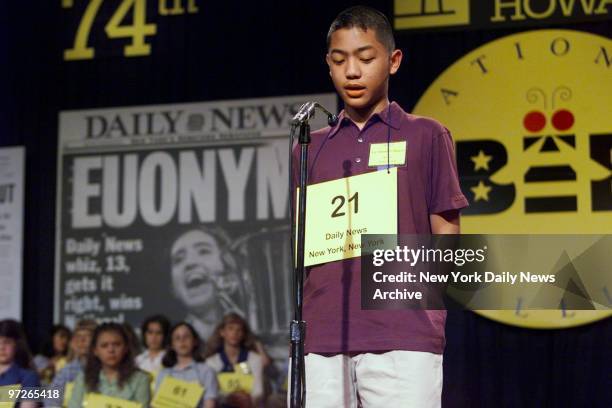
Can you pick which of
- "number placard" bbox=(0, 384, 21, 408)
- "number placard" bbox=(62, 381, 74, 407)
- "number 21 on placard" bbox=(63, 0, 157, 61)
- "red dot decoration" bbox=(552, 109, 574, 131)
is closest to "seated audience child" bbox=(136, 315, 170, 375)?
"number placard" bbox=(62, 381, 74, 407)

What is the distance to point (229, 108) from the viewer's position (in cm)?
497

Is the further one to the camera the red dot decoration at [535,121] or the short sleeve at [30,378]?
the short sleeve at [30,378]

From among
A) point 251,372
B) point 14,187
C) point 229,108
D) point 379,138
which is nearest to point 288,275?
point 251,372

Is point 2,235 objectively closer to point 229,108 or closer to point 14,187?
point 14,187

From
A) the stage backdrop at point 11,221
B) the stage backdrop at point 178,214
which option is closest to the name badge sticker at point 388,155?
the stage backdrop at point 178,214

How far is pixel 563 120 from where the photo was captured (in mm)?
4395

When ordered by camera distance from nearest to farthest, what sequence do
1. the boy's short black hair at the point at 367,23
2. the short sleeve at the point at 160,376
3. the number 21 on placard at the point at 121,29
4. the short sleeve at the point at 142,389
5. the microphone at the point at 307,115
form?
the microphone at the point at 307,115, the boy's short black hair at the point at 367,23, the short sleeve at the point at 142,389, the short sleeve at the point at 160,376, the number 21 on placard at the point at 121,29

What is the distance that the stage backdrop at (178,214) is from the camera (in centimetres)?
486

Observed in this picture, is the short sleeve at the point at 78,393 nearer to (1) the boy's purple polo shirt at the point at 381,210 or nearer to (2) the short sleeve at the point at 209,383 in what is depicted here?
(2) the short sleeve at the point at 209,383

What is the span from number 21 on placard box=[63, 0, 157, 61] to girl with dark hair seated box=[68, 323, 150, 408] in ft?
4.82

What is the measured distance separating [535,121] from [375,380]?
286cm

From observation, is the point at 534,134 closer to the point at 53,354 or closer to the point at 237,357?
the point at 237,357

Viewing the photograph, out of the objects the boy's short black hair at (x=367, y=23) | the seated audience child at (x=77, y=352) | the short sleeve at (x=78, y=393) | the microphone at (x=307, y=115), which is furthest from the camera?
the seated audience child at (x=77, y=352)

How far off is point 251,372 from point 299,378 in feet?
9.81
